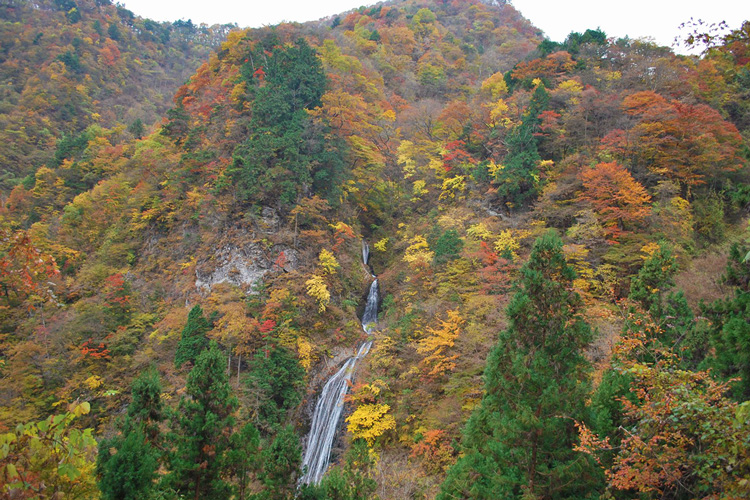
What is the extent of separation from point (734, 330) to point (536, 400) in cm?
335

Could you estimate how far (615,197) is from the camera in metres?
16.3

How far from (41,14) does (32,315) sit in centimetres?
5373

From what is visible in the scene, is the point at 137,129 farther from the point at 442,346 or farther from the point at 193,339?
the point at 442,346

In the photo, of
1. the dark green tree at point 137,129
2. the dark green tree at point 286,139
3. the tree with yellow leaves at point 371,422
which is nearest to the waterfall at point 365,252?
the dark green tree at point 286,139

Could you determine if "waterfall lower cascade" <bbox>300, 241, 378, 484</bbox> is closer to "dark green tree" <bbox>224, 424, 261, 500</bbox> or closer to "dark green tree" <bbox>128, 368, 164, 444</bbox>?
"dark green tree" <bbox>224, 424, 261, 500</bbox>

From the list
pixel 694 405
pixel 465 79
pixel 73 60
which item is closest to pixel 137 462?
pixel 694 405

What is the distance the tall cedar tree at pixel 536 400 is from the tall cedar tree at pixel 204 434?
228 inches

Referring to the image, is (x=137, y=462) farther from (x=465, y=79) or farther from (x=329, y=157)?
(x=465, y=79)

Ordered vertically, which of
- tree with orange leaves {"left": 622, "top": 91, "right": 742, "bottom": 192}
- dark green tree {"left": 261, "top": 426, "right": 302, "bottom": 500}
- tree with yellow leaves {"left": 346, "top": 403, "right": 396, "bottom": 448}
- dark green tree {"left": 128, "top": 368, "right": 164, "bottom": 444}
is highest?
tree with orange leaves {"left": 622, "top": 91, "right": 742, "bottom": 192}

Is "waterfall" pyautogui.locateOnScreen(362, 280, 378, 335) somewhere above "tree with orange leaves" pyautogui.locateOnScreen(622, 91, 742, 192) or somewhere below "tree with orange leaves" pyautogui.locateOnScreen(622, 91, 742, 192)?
below

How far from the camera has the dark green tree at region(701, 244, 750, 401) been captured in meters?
5.83

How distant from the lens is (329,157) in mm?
24500

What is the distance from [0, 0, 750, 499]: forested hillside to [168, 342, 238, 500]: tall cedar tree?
6 centimetres

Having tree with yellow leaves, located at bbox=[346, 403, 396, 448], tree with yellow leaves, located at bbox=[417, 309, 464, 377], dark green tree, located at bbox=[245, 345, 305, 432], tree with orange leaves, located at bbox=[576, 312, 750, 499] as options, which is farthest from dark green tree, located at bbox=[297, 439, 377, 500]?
dark green tree, located at bbox=[245, 345, 305, 432]
